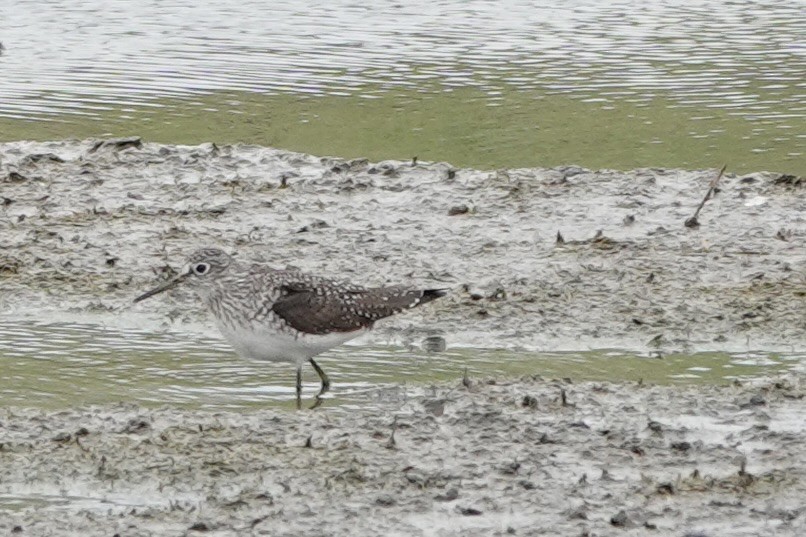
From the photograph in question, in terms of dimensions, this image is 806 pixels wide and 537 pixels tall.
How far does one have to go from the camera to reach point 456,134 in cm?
1407

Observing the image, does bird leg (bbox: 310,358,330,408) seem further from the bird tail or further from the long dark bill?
the long dark bill

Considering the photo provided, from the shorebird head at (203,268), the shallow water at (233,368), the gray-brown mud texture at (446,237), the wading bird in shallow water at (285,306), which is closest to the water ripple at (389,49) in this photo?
the gray-brown mud texture at (446,237)

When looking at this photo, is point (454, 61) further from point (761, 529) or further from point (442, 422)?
point (761, 529)

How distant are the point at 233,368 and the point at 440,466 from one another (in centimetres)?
208

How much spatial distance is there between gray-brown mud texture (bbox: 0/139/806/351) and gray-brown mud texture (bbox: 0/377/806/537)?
1250mm

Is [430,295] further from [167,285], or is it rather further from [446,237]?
[446,237]

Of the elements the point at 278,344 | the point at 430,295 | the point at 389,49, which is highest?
the point at 430,295

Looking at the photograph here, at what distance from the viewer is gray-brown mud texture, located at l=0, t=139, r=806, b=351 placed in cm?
992

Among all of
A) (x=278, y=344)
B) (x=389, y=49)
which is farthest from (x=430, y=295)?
(x=389, y=49)

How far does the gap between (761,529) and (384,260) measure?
4.54m

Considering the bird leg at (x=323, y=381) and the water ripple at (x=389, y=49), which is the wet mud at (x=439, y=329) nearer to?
the bird leg at (x=323, y=381)

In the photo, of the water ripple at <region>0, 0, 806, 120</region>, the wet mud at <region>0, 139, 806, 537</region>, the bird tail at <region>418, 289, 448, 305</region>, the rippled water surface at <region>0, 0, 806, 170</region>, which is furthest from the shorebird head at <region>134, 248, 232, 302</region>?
the water ripple at <region>0, 0, 806, 120</region>

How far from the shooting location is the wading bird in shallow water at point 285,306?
8.88 metres

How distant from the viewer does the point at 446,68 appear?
627 inches
